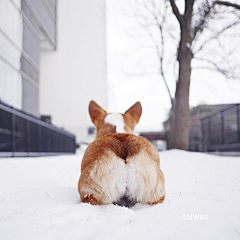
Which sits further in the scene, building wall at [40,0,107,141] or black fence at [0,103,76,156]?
building wall at [40,0,107,141]

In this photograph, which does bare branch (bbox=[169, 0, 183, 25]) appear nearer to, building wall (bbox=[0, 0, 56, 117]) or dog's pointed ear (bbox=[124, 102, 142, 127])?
dog's pointed ear (bbox=[124, 102, 142, 127])

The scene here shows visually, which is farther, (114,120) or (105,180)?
(114,120)

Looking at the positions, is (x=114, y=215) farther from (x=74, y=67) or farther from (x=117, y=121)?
(x=74, y=67)

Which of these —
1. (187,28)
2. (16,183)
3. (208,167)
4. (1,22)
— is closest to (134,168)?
(16,183)

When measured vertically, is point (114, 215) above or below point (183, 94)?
below

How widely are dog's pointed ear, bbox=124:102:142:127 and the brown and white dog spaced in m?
1.17

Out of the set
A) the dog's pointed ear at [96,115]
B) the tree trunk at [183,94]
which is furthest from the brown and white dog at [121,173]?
the tree trunk at [183,94]

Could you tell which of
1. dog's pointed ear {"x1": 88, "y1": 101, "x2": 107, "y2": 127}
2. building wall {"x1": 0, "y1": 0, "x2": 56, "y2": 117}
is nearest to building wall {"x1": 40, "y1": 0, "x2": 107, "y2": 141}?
building wall {"x1": 0, "y1": 0, "x2": 56, "y2": 117}

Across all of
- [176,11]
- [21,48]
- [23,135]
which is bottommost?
[23,135]

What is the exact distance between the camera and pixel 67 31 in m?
33.2

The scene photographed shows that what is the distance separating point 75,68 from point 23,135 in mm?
25121

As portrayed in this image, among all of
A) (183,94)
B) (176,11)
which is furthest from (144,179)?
(176,11)

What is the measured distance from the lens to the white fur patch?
3.53 metres

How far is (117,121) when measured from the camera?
364 centimetres
